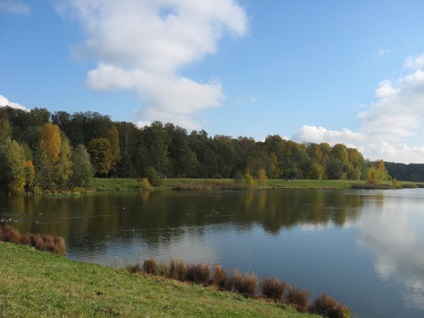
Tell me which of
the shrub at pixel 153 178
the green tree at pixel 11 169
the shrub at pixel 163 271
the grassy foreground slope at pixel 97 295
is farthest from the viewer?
the shrub at pixel 153 178

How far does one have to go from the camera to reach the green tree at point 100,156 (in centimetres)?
9725

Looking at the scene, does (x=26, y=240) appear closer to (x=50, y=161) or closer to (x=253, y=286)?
(x=253, y=286)

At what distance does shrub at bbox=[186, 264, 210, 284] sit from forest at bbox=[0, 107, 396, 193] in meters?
54.0

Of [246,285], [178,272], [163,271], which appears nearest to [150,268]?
[163,271]

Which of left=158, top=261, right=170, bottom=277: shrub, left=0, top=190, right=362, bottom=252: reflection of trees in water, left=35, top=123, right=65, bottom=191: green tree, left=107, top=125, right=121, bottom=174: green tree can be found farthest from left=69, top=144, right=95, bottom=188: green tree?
left=158, top=261, right=170, bottom=277: shrub

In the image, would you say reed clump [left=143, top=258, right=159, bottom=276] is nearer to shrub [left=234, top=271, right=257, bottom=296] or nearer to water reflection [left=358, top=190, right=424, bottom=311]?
shrub [left=234, top=271, right=257, bottom=296]

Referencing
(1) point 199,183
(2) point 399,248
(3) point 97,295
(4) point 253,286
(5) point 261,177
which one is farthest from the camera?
(5) point 261,177

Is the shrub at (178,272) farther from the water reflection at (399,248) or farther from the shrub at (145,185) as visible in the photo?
the shrub at (145,185)

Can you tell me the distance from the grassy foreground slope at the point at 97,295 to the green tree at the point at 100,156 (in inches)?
3143

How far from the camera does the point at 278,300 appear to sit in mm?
16609

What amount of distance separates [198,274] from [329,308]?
6.32 m

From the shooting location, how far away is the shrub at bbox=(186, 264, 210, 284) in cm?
1853

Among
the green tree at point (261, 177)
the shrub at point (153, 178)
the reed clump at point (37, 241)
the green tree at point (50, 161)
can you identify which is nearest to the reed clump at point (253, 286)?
the reed clump at point (37, 241)

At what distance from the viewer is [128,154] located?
106250 mm
